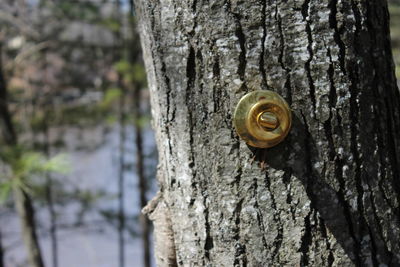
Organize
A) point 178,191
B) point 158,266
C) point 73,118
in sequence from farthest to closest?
point 73,118 < point 158,266 < point 178,191

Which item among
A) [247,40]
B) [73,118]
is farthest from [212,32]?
[73,118]

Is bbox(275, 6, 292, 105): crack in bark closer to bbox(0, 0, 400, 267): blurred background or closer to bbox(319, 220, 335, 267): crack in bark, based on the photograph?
bbox(319, 220, 335, 267): crack in bark

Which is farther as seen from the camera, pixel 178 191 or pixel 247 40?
pixel 178 191

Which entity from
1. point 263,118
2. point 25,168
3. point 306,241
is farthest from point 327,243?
point 25,168

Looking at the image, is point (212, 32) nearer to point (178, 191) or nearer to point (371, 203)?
point (178, 191)

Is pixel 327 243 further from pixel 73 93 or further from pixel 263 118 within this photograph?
pixel 73 93

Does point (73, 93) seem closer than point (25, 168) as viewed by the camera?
No
